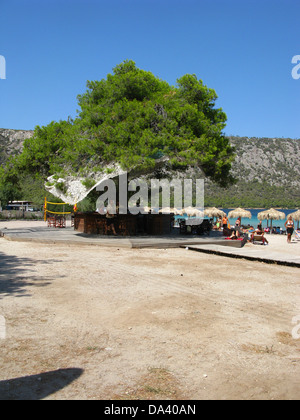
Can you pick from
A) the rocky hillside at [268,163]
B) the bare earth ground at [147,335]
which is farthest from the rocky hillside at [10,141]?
the bare earth ground at [147,335]

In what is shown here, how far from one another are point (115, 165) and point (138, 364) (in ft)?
43.1

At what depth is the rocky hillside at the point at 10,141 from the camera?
269ft

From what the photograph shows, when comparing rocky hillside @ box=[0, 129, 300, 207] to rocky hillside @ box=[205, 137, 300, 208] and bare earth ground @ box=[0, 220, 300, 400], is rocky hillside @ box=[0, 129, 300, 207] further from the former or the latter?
bare earth ground @ box=[0, 220, 300, 400]

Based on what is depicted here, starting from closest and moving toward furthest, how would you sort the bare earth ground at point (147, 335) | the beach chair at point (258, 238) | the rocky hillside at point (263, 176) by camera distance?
the bare earth ground at point (147, 335), the beach chair at point (258, 238), the rocky hillside at point (263, 176)

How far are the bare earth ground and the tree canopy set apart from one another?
795cm

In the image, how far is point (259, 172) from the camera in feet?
338

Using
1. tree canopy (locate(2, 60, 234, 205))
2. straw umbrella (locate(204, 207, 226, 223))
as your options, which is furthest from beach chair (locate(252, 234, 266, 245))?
straw umbrella (locate(204, 207, 226, 223))

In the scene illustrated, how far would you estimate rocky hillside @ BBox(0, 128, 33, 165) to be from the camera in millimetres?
81875

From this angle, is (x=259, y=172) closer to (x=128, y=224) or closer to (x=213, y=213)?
(x=213, y=213)

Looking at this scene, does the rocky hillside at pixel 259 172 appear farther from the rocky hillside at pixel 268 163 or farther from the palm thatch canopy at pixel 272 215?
the palm thatch canopy at pixel 272 215

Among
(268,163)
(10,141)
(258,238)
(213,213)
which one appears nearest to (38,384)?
(258,238)
